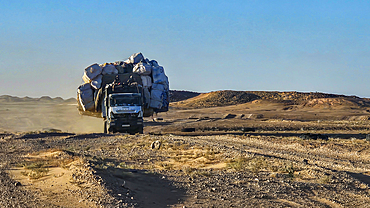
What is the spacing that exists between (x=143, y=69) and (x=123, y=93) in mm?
2399

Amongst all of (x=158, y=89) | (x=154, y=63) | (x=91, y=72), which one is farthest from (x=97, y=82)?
(x=154, y=63)

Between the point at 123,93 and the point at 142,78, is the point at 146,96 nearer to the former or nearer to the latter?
the point at 142,78

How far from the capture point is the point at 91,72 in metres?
29.4

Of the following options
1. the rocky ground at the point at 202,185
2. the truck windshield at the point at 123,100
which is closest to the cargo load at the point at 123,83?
the truck windshield at the point at 123,100

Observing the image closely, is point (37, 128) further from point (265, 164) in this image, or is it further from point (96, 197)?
point (96, 197)

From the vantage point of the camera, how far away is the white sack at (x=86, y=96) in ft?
96.5

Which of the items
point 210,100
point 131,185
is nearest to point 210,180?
point 131,185

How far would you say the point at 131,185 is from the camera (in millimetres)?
10492

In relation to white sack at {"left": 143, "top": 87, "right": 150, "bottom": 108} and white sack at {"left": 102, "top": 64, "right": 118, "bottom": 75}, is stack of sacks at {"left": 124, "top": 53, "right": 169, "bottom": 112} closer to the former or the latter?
white sack at {"left": 143, "top": 87, "right": 150, "bottom": 108}

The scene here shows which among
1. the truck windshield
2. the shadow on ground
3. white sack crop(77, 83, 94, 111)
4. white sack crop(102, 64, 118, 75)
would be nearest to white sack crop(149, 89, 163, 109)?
the truck windshield

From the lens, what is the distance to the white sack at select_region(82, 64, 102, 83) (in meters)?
29.4

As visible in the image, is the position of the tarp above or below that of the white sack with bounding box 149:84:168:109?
above

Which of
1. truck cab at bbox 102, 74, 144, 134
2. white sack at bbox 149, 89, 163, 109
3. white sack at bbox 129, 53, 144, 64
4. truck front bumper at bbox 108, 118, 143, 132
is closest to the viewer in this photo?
truck cab at bbox 102, 74, 144, 134

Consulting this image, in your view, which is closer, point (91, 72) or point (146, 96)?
point (91, 72)
